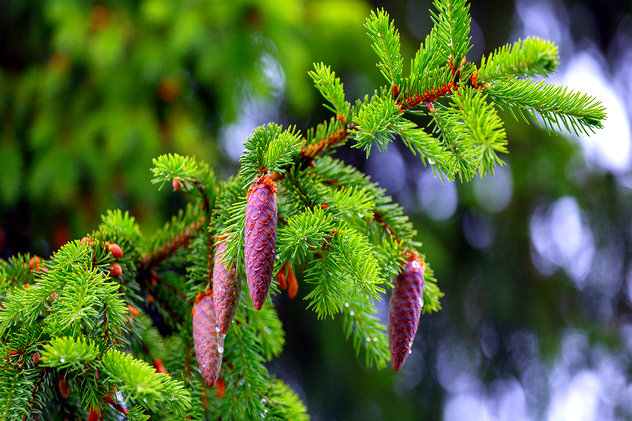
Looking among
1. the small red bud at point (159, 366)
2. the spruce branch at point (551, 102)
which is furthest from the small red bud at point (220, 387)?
the spruce branch at point (551, 102)

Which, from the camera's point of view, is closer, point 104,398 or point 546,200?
point 104,398

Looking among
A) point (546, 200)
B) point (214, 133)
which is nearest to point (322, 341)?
point (214, 133)

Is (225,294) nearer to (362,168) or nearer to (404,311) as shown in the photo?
(404,311)

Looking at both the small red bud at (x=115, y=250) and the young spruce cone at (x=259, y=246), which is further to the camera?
the small red bud at (x=115, y=250)

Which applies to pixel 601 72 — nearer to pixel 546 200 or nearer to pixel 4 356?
pixel 546 200

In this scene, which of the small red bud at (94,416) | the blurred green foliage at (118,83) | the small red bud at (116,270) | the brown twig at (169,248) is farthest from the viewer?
the blurred green foliage at (118,83)

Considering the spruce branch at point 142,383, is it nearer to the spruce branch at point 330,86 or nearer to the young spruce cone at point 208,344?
the young spruce cone at point 208,344

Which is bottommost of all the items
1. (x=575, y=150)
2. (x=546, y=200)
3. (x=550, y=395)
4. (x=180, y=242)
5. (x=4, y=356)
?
(x=4, y=356)
